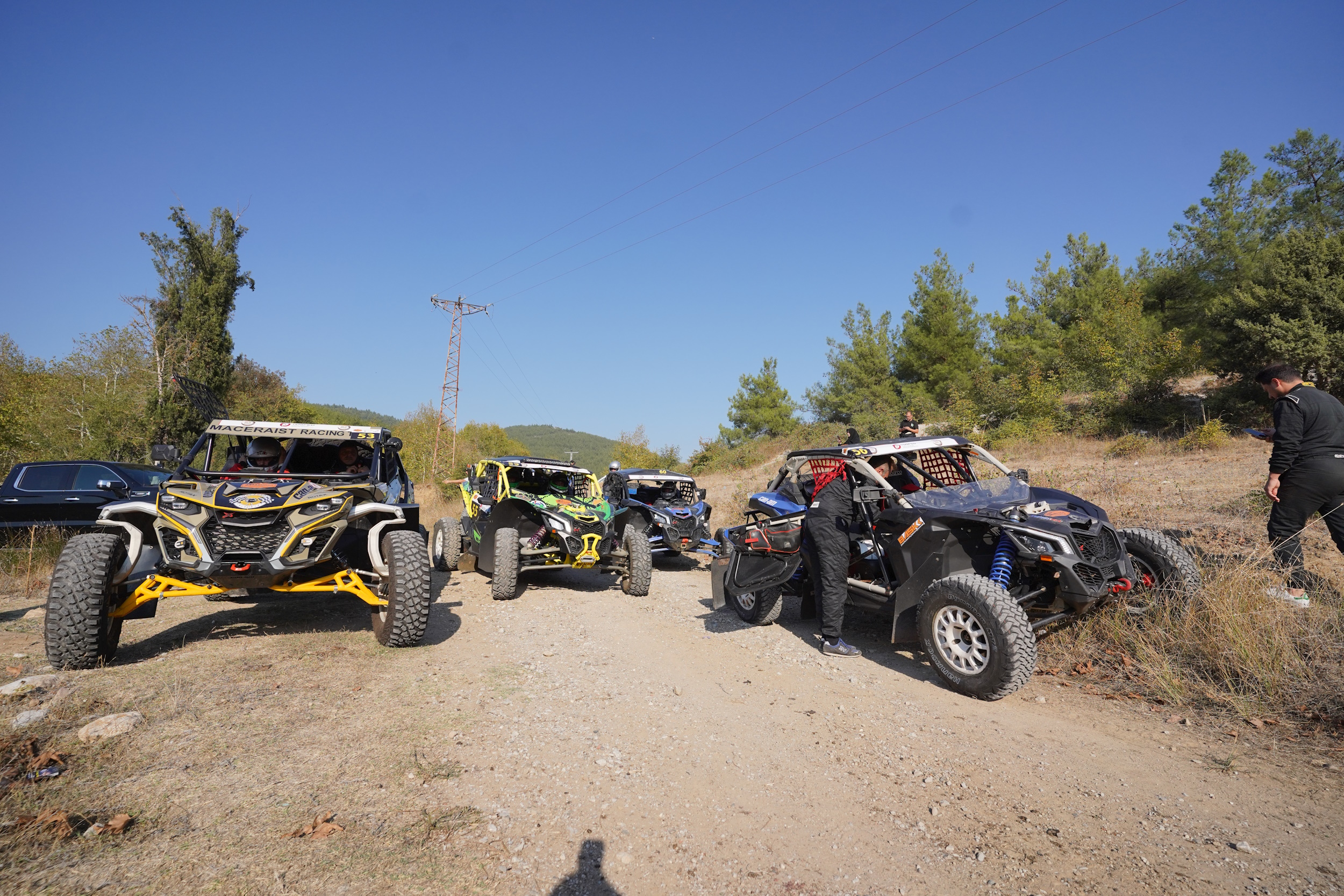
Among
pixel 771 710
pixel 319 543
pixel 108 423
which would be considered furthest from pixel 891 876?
pixel 108 423

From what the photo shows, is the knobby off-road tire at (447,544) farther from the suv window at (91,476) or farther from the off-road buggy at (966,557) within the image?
the off-road buggy at (966,557)

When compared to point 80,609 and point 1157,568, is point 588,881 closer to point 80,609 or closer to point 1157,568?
point 80,609

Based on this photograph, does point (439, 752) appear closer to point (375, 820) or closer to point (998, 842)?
point (375, 820)

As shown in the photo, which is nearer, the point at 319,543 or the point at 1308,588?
the point at 1308,588

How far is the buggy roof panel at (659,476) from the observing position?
1166 centimetres

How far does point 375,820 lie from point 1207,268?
122ft

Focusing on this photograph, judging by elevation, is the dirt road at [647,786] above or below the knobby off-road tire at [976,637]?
below

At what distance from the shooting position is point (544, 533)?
9070mm

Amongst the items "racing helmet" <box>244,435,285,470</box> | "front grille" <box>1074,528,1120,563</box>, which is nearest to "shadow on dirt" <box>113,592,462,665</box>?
"racing helmet" <box>244,435,285,470</box>

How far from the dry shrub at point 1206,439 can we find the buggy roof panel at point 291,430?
17480 mm

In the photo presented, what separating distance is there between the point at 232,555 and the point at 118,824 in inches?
110

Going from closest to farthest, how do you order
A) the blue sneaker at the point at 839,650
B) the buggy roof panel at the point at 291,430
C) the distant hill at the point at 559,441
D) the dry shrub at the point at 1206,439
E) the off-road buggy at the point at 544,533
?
the blue sneaker at the point at 839,650 → the buggy roof panel at the point at 291,430 → the off-road buggy at the point at 544,533 → the dry shrub at the point at 1206,439 → the distant hill at the point at 559,441

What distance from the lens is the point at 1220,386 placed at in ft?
70.0

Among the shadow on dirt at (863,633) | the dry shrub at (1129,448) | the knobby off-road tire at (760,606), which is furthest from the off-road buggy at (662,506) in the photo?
the dry shrub at (1129,448)
